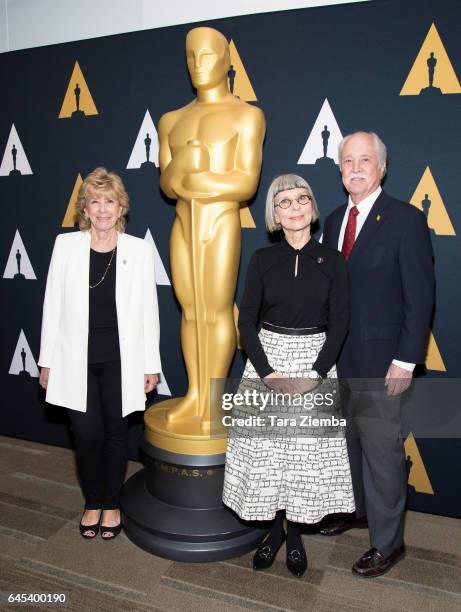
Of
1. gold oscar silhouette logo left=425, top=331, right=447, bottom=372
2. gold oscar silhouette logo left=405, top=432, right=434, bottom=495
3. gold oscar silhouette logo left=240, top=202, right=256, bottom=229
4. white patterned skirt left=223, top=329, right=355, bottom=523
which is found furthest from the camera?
gold oscar silhouette logo left=240, top=202, right=256, bottom=229

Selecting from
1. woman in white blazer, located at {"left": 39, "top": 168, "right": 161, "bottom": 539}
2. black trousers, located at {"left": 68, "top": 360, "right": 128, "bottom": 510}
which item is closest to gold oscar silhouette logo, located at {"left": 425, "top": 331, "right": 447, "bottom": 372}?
woman in white blazer, located at {"left": 39, "top": 168, "right": 161, "bottom": 539}

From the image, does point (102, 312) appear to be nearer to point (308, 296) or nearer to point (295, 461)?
point (308, 296)

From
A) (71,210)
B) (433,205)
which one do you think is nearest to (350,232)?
(433,205)

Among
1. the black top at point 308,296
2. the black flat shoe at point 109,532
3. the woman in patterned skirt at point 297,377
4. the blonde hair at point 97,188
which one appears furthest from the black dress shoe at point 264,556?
the blonde hair at point 97,188

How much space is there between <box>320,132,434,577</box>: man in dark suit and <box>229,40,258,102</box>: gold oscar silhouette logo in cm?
76

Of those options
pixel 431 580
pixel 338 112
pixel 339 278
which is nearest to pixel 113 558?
pixel 431 580

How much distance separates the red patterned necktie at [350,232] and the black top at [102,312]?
0.87 metres

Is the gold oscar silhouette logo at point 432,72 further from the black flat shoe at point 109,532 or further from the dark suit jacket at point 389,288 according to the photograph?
the black flat shoe at point 109,532

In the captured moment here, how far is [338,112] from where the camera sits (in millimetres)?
2309

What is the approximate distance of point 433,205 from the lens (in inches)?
87.5

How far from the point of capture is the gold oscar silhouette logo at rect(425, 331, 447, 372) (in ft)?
7.56

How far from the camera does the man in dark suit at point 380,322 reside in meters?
1.75
